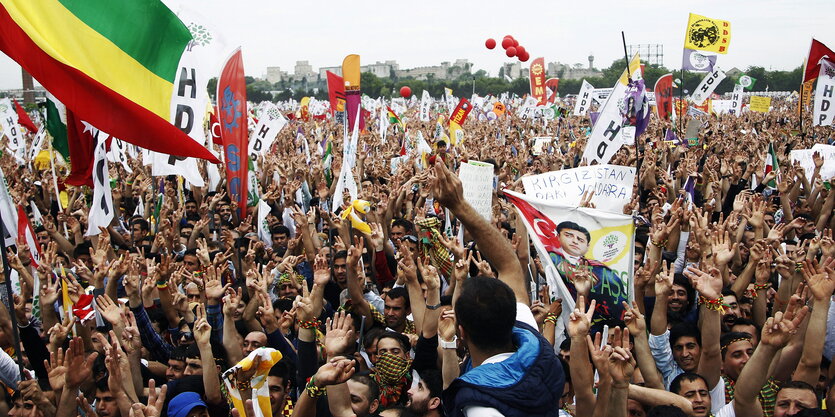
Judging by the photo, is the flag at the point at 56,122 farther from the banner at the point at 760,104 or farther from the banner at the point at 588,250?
the banner at the point at 760,104

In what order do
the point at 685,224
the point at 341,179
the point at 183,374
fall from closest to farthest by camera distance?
the point at 183,374, the point at 685,224, the point at 341,179

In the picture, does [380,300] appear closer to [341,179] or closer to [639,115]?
[341,179]

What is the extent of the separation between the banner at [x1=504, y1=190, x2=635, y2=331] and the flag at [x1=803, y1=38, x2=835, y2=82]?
10283 mm

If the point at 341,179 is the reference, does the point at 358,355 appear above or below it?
below

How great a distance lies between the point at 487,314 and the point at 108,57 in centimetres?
327

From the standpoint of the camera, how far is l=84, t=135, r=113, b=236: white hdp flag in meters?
6.89

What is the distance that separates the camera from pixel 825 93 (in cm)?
1232

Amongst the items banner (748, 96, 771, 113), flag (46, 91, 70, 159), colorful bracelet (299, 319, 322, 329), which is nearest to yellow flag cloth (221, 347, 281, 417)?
colorful bracelet (299, 319, 322, 329)

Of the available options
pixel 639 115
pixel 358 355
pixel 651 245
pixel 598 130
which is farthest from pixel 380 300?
pixel 639 115

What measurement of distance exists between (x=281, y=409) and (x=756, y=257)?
390 cm

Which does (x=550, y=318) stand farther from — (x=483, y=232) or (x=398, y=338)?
(x=483, y=232)

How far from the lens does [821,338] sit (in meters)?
4.11

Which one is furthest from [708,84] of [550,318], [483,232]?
[483,232]

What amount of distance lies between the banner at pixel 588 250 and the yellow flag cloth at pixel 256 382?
2.13m
